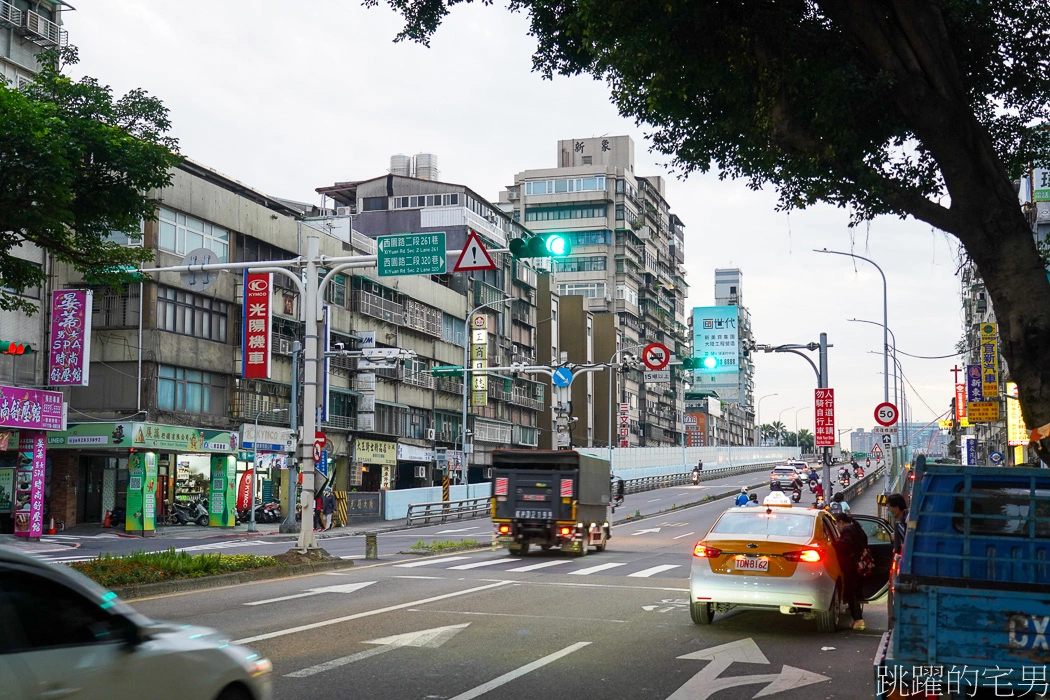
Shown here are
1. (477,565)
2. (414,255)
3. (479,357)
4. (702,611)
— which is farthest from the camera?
(479,357)

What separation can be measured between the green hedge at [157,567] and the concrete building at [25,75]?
22919 millimetres

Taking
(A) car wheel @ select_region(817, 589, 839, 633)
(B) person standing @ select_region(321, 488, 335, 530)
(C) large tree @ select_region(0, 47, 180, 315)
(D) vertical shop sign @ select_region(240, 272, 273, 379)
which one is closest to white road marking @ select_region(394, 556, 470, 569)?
(C) large tree @ select_region(0, 47, 180, 315)

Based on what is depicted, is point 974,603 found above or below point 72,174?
below

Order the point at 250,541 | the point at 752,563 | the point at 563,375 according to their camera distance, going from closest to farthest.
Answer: the point at 752,563 < the point at 250,541 < the point at 563,375

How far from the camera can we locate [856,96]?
488 inches

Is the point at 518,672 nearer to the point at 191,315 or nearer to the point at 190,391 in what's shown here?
the point at 190,391

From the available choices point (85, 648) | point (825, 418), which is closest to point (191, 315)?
point (825, 418)

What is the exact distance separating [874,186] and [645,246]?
11660cm

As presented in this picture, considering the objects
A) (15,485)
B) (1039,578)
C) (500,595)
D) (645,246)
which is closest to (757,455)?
(645,246)

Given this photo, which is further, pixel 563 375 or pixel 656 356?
pixel 563 375

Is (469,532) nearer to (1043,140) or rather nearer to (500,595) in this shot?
(500,595)

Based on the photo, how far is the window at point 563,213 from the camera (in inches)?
4715

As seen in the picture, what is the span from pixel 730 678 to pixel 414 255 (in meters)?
13.2

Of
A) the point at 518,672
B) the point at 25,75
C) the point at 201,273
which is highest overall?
the point at 25,75
